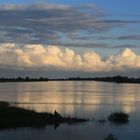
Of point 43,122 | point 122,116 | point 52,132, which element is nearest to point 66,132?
point 52,132

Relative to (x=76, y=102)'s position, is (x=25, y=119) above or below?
above

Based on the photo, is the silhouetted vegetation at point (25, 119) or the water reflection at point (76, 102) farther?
the water reflection at point (76, 102)

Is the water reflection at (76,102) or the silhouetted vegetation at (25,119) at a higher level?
the silhouetted vegetation at (25,119)

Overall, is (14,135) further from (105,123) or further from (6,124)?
(105,123)

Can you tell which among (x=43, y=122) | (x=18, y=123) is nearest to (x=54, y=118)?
(x=43, y=122)

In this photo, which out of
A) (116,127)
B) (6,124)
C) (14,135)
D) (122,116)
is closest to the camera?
(14,135)

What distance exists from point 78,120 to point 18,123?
22.8 feet

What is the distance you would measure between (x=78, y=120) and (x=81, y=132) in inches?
227

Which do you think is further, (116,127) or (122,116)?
(122,116)

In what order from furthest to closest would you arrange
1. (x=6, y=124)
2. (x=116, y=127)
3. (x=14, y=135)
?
(x=116, y=127), (x=6, y=124), (x=14, y=135)

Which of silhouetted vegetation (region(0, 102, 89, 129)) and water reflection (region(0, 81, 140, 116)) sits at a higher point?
silhouetted vegetation (region(0, 102, 89, 129))

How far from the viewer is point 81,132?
118 feet

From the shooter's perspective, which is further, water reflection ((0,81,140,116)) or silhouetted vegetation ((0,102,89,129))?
water reflection ((0,81,140,116))

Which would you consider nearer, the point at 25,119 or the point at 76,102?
the point at 25,119
